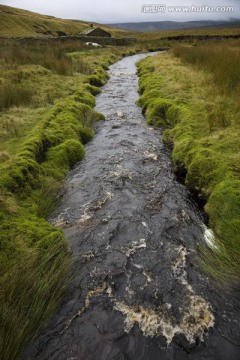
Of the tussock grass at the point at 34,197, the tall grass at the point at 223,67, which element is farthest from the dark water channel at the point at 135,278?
the tall grass at the point at 223,67

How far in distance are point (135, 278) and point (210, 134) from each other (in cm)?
563

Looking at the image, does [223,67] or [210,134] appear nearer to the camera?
[210,134]

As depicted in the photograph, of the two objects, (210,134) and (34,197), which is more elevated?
(210,134)

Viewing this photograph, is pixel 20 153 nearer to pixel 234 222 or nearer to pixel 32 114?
pixel 32 114

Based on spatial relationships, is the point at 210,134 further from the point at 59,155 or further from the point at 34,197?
the point at 34,197

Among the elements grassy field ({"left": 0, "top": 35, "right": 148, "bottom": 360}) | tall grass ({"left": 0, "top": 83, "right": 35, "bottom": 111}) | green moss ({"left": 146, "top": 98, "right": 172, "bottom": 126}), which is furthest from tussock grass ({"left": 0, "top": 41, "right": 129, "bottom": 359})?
green moss ({"left": 146, "top": 98, "right": 172, "bottom": 126})

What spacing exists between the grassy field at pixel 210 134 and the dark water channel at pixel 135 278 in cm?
39

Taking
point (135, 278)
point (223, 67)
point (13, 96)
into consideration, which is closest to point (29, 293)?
point (135, 278)

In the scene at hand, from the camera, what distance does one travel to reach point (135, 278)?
4.84 m

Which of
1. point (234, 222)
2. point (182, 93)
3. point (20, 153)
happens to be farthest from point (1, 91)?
point (234, 222)

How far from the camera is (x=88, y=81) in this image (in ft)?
58.6

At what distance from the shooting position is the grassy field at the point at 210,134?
525cm

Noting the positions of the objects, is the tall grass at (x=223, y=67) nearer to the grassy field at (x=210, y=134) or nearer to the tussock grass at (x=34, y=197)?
the grassy field at (x=210, y=134)

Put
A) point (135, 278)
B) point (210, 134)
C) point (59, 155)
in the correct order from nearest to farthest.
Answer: point (135, 278) → point (59, 155) → point (210, 134)
